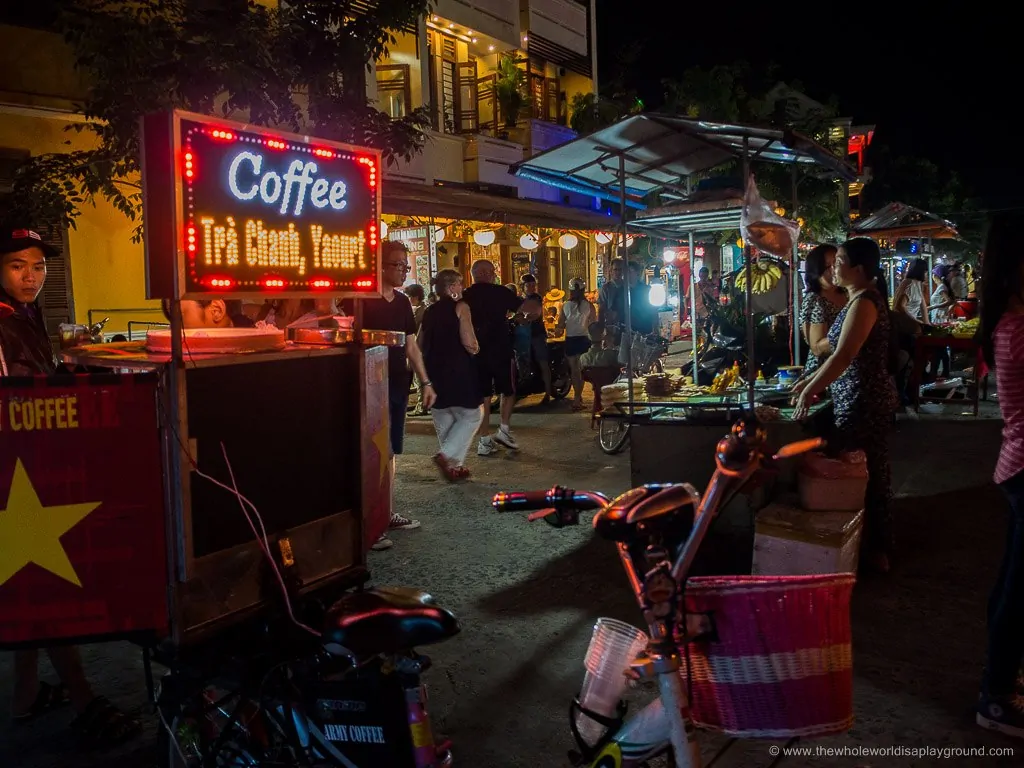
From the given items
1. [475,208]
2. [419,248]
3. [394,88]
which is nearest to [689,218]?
[475,208]

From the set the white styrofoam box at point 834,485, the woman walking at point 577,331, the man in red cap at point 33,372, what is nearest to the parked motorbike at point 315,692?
the man in red cap at point 33,372

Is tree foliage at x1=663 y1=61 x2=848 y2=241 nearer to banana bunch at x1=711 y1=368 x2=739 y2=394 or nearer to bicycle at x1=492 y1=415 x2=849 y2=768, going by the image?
banana bunch at x1=711 y1=368 x2=739 y2=394

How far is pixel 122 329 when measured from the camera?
453 inches

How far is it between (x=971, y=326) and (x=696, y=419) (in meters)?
8.99

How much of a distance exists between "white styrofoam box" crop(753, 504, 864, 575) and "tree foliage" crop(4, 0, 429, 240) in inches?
200

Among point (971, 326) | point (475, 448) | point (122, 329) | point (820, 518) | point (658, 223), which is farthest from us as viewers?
point (971, 326)

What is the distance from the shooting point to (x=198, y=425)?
9.05 ft

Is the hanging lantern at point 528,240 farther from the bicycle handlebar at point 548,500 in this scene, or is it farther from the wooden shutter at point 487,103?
the bicycle handlebar at point 548,500

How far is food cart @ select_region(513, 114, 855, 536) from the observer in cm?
570

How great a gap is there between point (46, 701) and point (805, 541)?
4015 millimetres

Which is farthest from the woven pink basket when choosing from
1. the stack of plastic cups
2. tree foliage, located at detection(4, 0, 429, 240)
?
tree foliage, located at detection(4, 0, 429, 240)

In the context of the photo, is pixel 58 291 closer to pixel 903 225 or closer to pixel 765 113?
pixel 903 225

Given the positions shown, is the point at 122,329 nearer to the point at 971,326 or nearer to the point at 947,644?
the point at 947,644

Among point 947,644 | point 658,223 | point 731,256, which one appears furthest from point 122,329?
point 731,256
